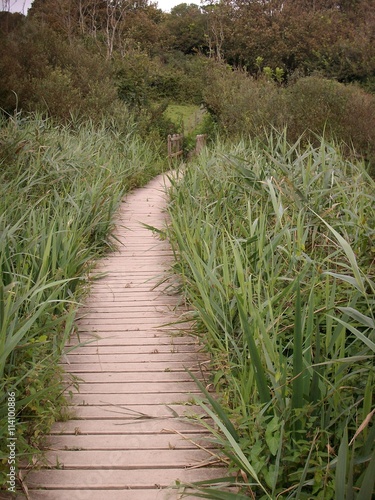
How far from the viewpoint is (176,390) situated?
10.4ft

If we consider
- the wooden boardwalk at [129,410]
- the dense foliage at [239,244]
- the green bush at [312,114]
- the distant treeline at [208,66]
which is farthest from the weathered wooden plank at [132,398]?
the green bush at [312,114]

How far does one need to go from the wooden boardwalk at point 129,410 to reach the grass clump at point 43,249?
151 millimetres

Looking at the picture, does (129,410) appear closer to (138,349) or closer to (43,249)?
(138,349)

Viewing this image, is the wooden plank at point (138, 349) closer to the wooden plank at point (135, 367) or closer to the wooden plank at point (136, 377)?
the wooden plank at point (135, 367)

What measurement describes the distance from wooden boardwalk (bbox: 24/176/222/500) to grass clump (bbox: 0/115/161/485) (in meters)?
0.15

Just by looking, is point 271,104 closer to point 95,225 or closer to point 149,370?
point 95,225

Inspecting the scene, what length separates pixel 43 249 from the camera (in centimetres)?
396

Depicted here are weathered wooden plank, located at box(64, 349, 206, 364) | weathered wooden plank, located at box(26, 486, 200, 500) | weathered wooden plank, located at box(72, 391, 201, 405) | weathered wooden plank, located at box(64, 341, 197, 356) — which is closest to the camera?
weathered wooden plank, located at box(26, 486, 200, 500)

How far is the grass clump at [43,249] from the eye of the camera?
106 inches

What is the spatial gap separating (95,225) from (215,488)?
369 cm

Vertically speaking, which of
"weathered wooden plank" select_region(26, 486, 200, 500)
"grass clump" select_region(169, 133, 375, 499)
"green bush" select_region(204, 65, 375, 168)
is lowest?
"weathered wooden plank" select_region(26, 486, 200, 500)

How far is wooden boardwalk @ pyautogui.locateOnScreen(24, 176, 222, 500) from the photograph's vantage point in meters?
2.46

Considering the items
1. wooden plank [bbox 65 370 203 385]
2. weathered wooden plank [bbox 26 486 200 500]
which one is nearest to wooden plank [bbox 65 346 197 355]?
wooden plank [bbox 65 370 203 385]

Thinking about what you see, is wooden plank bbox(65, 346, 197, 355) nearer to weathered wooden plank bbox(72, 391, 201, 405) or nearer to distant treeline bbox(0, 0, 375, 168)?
weathered wooden plank bbox(72, 391, 201, 405)
